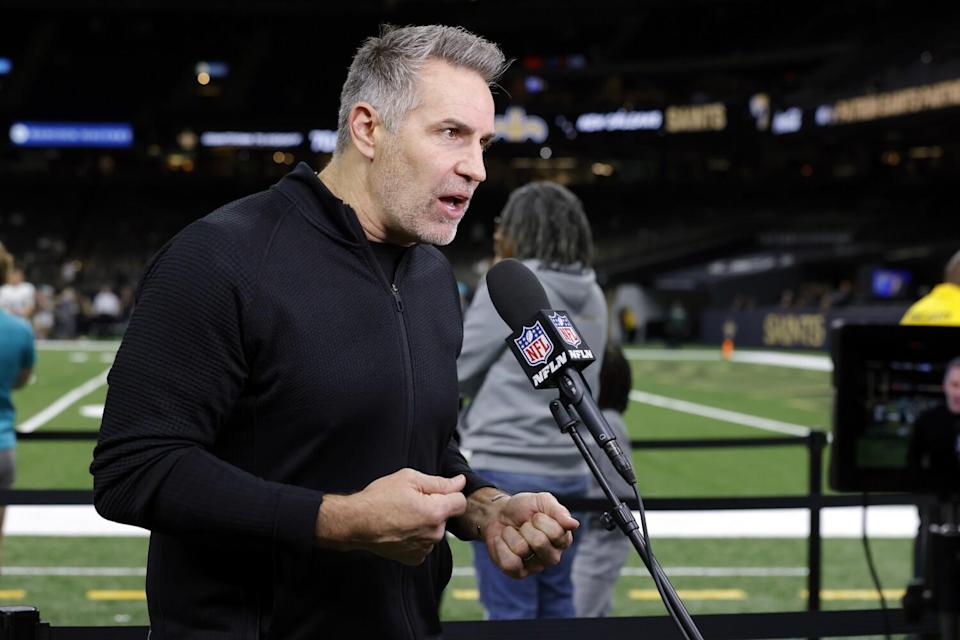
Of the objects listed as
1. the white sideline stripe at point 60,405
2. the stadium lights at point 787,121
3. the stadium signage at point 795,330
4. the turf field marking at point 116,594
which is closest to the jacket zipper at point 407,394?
the turf field marking at point 116,594

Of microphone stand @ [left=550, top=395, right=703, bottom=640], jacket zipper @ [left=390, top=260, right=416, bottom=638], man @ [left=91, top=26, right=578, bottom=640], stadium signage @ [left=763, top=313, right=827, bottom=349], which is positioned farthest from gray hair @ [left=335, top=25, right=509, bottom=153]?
A: stadium signage @ [left=763, top=313, right=827, bottom=349]

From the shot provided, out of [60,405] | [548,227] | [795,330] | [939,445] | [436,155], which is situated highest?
[436,155]

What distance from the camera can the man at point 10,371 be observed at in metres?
6.17

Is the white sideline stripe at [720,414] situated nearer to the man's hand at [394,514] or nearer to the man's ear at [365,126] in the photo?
the man's ear at [365,126]

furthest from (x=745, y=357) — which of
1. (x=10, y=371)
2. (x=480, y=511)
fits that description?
(x=480, y=511)

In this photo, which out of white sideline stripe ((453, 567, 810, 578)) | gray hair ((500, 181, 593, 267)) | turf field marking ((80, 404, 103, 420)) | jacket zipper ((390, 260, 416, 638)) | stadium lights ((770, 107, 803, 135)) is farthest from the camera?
stadium lights ((770, 107, 803, 135))

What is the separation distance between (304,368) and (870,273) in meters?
39.2

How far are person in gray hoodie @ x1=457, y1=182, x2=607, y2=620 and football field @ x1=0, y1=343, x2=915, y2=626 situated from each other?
7.18 ft

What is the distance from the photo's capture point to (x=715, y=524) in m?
9.33

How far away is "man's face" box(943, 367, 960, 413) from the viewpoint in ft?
7.06

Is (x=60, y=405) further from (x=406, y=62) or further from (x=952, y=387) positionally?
(x=952, y=387)

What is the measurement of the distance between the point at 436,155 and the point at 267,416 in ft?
1.64

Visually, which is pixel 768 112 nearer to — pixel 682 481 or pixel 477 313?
pixel 682 481

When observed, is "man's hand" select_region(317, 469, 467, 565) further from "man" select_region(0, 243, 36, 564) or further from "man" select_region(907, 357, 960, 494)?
"man" select_region(0, 243, 36, 564)
